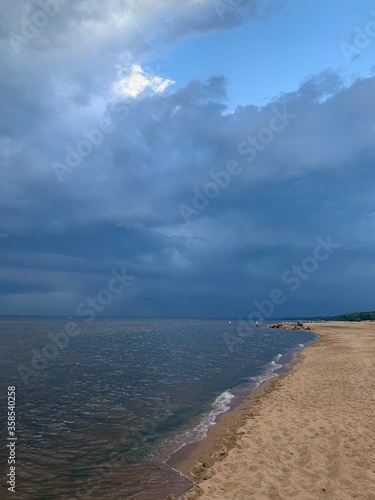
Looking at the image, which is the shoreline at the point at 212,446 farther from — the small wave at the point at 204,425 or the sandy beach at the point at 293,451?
the small wave at the point at 204,425

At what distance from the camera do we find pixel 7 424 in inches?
613

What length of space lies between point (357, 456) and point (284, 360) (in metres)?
27.9

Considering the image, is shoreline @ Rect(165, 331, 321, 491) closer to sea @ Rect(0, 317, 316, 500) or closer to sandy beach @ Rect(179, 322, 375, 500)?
sandy beach @ Rect(179, 322, 375, 500)

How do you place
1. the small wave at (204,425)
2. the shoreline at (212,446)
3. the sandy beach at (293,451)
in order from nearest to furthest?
the sandy beach at (293,451), the shoreline at (212,446), the small wave at (204,425)

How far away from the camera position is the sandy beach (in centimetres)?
862

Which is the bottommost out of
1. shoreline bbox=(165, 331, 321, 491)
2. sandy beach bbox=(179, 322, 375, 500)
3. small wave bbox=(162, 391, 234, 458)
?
small wave bbox=(162, 391, 234, 458)

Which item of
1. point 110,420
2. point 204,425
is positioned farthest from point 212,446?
point 110,420

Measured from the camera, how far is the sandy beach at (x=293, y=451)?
8625mm

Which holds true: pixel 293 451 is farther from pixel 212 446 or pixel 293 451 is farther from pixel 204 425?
pixel 204 425

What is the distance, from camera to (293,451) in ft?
35.8

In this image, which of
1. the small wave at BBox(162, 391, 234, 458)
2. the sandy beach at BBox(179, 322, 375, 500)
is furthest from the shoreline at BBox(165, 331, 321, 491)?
the small wave at BBox(162, 391, 234, 458)

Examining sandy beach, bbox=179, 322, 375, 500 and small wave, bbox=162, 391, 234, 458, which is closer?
sandy beach, bbox=179, 322, 375, 500

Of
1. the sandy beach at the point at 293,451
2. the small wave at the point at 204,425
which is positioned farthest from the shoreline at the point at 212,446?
the small wave at the point at 204,425

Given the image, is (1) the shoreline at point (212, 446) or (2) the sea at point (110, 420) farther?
(1) the shoreline at point (212, 446)
